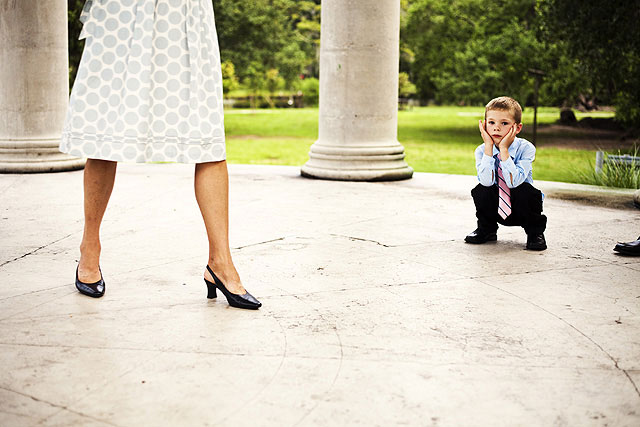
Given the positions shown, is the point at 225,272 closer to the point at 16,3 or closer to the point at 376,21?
the point at 376,21

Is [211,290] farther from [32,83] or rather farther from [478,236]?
[32,83]

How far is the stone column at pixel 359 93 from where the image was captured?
380 inches

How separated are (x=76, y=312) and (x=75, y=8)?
1867cm

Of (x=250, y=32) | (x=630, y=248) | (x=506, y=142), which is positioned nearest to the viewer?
(x=630, y=248)

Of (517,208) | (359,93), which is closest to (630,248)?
(517,208)

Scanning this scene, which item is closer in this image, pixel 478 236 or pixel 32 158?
pixel 478 236

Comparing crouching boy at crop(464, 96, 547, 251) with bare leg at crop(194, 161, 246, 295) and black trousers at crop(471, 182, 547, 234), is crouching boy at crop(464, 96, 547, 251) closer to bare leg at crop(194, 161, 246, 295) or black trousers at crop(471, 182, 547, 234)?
black trousers at crop(471, 182, 547, 234)

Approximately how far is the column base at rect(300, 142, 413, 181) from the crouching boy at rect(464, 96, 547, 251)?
375cm

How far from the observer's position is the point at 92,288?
4.18 metres

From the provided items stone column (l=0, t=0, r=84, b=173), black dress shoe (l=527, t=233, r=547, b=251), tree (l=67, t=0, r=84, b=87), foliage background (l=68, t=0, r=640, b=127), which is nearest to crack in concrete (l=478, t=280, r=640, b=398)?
black dress shoe (l=527, t=233, r=547, b=251)

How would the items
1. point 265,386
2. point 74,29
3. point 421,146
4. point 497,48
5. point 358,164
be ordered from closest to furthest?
1. point 265,386
2. point 358,164
3. point 74,29
4. point 421,146
5. point 497,48

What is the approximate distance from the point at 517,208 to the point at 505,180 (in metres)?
0.22

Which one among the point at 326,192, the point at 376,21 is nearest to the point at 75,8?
the point at 376,21

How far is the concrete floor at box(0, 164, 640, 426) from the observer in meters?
2.81
